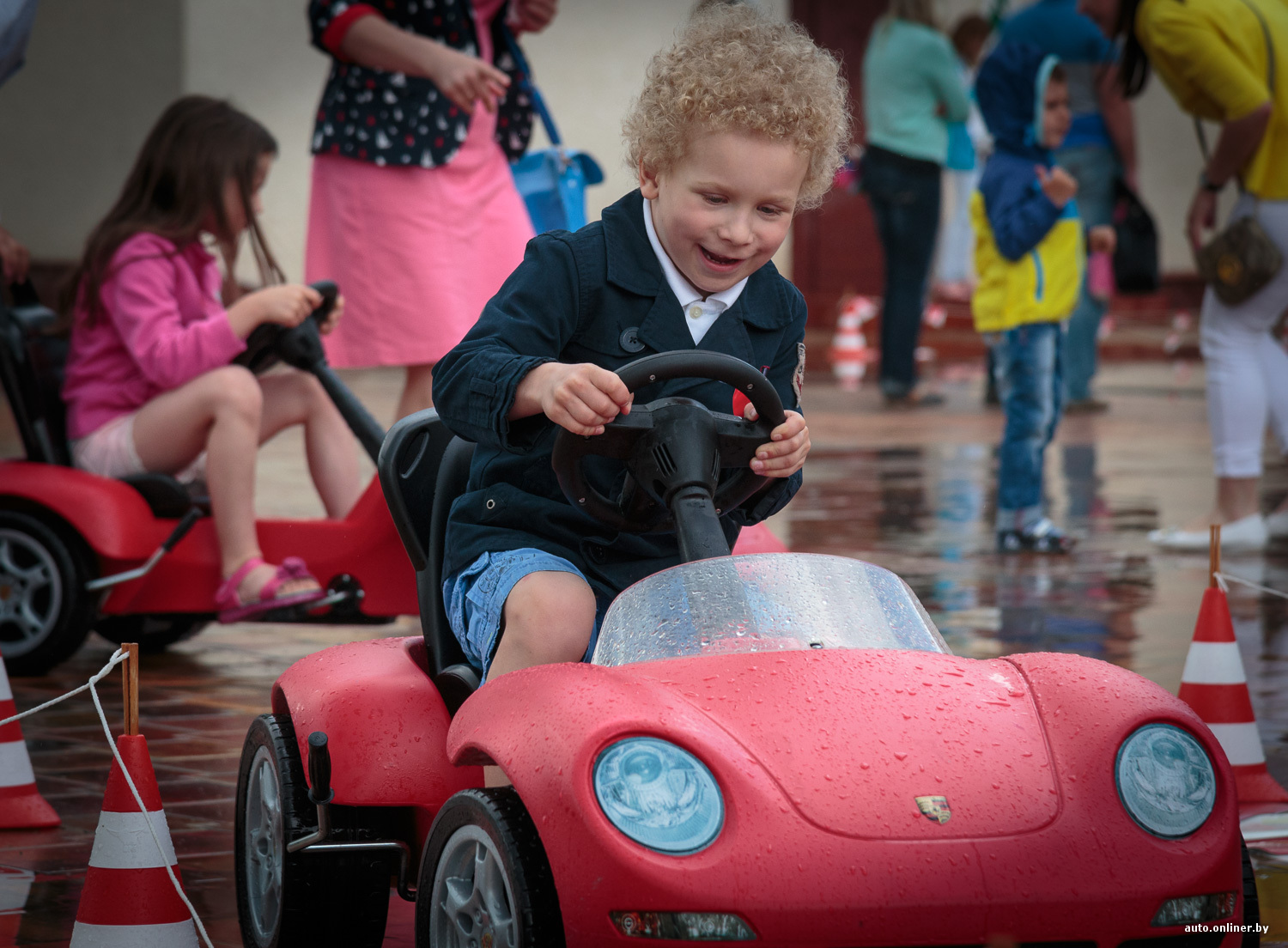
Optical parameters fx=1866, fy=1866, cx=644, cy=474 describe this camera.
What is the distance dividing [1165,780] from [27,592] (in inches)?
136

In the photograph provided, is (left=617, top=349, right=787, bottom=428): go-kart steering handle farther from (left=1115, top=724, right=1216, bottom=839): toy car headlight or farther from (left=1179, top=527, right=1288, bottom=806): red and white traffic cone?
(left=1179, top=527, right=1288, bottom=806): red and white traffic cone

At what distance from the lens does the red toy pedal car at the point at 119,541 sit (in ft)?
15.8

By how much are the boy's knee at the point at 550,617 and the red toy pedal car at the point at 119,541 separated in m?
2.26

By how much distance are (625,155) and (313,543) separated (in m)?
2.36

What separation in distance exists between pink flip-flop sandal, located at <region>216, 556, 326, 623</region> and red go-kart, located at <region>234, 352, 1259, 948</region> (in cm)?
215

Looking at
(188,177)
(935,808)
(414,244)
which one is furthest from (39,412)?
(935,808)

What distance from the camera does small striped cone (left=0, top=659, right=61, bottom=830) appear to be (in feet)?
11.4

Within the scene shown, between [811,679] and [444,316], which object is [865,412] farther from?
[811,679]

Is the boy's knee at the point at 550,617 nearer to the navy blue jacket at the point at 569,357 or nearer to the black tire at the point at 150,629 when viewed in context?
the navy blue jacket at the point at 569,357

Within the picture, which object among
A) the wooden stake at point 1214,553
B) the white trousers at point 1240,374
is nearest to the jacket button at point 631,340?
the wooden stake at point 1214,553

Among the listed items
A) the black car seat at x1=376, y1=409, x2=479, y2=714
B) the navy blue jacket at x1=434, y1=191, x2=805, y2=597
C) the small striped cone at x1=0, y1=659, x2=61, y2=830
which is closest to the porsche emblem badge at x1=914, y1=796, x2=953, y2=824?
the navy blue jacket at x1=434, y1=191, x2=805, y2=597

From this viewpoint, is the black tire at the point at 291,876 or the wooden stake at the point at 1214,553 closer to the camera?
the black tire at the point at 291,876

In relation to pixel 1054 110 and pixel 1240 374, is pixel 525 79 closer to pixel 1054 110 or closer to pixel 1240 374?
pixel 1054 110

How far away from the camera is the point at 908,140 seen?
458 inches
